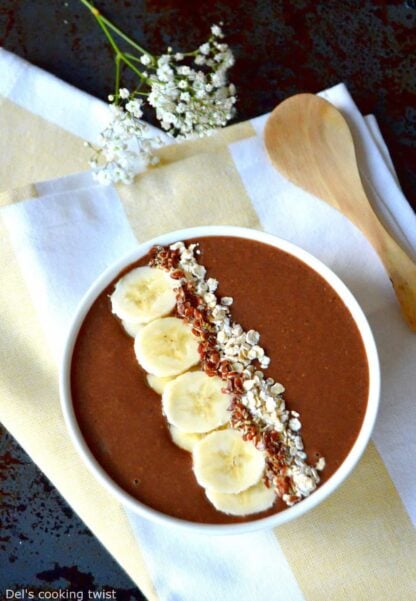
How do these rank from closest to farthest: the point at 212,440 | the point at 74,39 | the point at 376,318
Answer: the point at 212,440 < the point at 376,318 < the point at 74,39

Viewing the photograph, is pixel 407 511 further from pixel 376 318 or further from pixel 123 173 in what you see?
pixel 123 173

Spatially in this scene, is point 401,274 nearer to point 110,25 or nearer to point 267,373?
point 267,373

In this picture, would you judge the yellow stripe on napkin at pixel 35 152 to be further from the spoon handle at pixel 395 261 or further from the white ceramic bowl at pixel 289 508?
the spoon handle at pixel 395 261

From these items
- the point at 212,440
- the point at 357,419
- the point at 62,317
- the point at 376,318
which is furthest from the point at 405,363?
the point at 62,317

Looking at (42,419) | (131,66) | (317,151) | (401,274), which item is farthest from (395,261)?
(42,419)

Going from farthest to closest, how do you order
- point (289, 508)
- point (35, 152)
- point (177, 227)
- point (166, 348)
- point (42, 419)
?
1. point (35, 152)
2. point (177, 227)
3. point (42, 419)
4. point (166, 348)
5. point (289, 508)

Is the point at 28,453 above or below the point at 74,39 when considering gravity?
below
